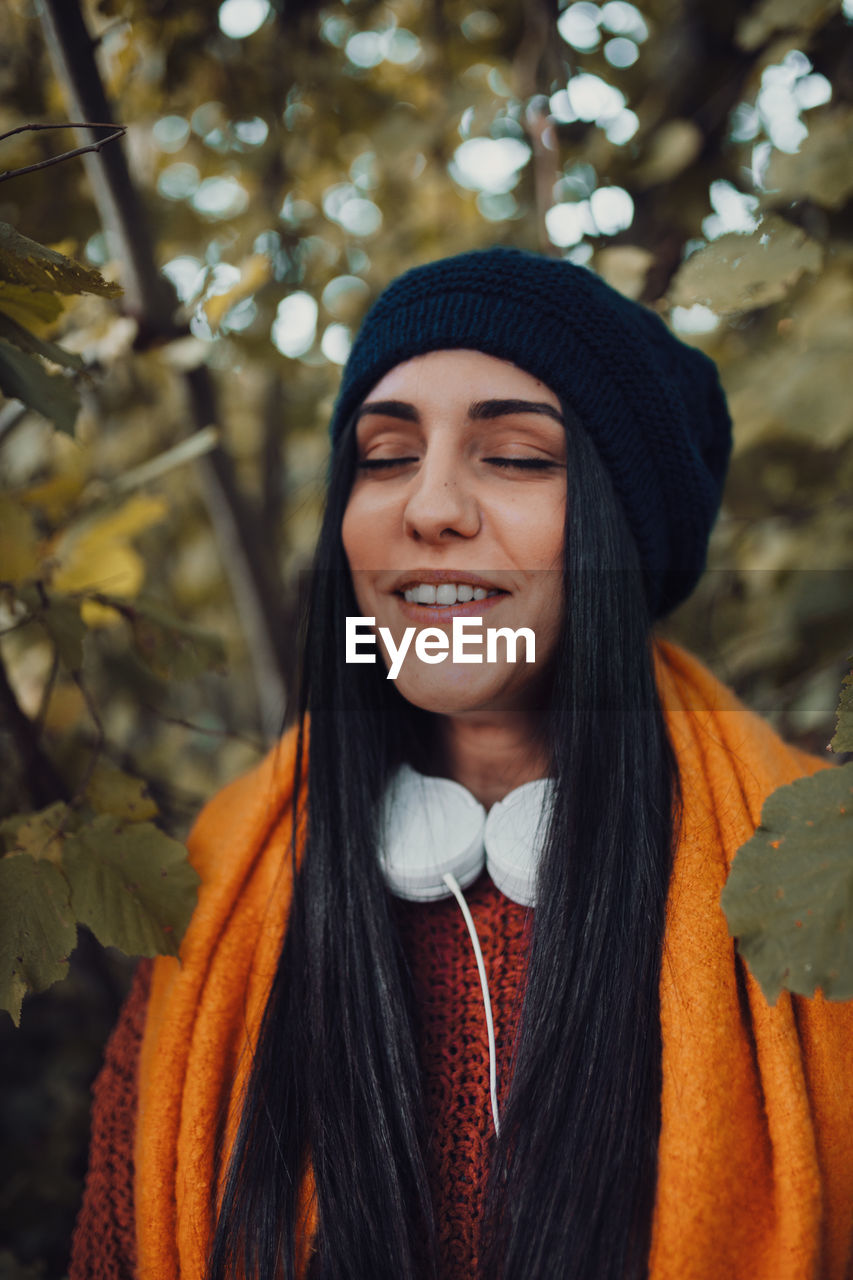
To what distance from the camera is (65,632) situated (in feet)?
4.41

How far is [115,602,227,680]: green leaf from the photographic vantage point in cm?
150

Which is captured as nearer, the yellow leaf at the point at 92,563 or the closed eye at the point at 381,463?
the closed eye at the point at 381,463

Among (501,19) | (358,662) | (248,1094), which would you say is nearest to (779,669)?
(358,662)

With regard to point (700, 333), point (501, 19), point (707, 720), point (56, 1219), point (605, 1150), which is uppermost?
point (501, 19)

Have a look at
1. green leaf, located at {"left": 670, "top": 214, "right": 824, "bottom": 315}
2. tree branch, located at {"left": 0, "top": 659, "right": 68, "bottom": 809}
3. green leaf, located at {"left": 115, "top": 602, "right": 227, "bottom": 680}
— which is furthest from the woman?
tree branch, located at {"left": 0, "top": 659, "right": 68, "bottom": 809}

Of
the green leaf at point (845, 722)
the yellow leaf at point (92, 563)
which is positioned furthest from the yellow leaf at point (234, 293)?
the green leaf at point (845, 722)

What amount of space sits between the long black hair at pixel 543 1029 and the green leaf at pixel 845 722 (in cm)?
38

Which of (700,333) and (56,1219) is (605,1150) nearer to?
(56,1219)

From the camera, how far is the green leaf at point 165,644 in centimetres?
150

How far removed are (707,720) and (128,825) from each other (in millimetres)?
979

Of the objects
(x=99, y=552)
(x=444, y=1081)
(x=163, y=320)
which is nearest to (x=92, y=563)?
(x=99, y=552)

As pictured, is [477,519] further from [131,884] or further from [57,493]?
[57,493]

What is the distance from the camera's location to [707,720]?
142 cm

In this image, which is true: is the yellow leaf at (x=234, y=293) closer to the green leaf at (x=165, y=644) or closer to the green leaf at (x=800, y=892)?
the green leaf at (x=165, y=644)
